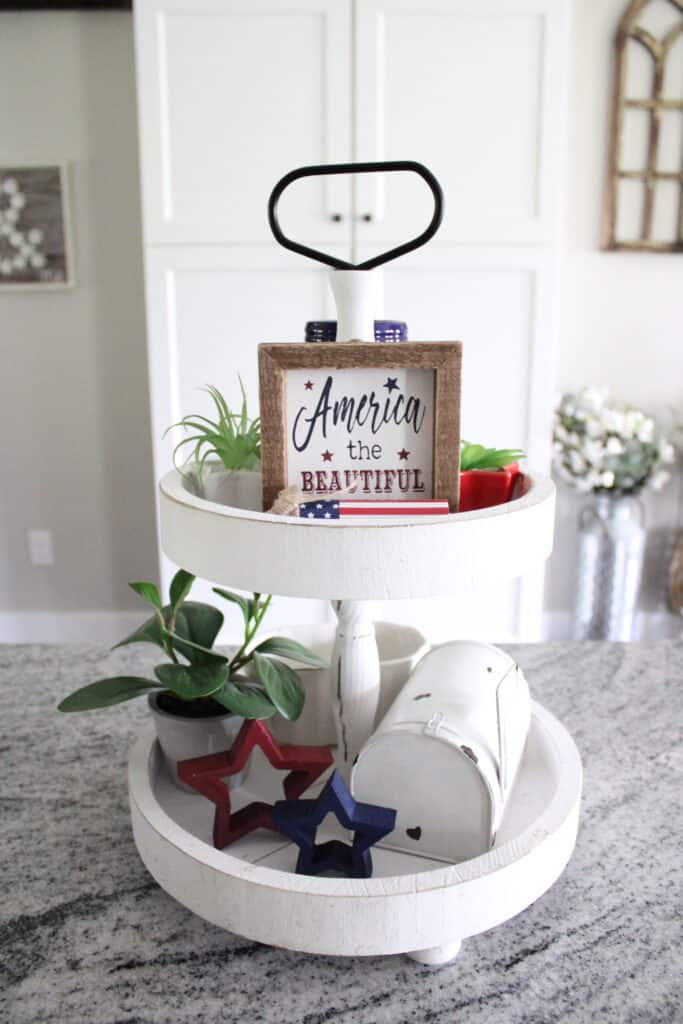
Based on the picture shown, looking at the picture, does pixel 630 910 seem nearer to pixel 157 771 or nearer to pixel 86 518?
pixel 157 771

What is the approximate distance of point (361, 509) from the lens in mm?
637

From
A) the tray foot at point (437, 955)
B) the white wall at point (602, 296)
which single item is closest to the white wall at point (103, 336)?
the white wall at point (602, 296)

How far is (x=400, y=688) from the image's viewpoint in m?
0.85

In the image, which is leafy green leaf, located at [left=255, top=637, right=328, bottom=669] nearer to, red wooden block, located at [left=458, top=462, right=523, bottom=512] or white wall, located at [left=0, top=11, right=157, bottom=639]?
red wooden block, located at [left=458, top=462, right=523, bottom=512]

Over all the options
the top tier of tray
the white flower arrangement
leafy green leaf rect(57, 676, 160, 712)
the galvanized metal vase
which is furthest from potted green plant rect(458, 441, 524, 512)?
the galvanized metal vase

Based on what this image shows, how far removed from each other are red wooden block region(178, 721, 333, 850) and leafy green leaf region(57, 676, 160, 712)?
0.08 metres

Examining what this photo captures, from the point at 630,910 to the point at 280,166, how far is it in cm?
192

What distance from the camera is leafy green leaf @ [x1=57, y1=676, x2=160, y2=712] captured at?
708 millimetres

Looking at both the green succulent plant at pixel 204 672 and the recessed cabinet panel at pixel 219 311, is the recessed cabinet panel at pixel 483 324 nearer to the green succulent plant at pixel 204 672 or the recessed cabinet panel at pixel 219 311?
the recessed cabinet panel at pixel 219 311

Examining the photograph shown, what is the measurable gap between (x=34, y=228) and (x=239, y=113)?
968 mm

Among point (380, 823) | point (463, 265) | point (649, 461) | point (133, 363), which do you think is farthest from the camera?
point (133, 363)

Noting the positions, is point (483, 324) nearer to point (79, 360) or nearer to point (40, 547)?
point (79, 360)

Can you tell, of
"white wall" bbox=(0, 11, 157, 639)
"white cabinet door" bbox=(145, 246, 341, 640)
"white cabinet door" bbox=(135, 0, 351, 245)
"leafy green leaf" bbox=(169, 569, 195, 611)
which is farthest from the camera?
"white wall" bbox=(0, 11, 157, 639)

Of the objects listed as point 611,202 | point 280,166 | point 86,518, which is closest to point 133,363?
point 86,518
